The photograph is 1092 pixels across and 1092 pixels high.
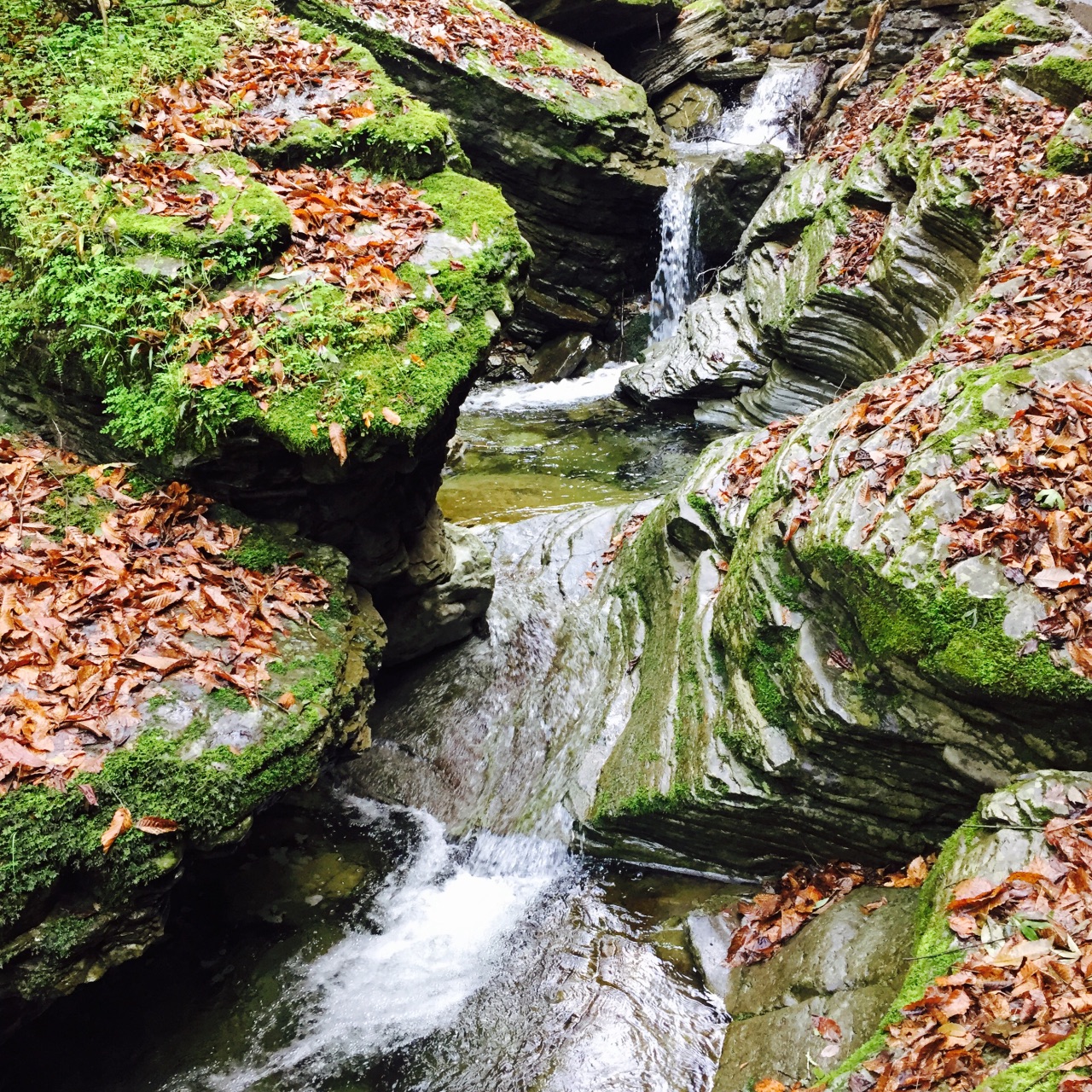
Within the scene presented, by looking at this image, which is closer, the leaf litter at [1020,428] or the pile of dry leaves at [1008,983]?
the pile of dry leaves at [1008,983]

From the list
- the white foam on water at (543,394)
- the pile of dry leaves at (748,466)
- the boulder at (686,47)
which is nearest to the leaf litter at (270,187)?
the pile of dry leaves at (748,466)

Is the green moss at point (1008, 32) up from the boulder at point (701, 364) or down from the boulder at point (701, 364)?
up

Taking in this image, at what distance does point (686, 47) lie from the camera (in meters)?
17.9

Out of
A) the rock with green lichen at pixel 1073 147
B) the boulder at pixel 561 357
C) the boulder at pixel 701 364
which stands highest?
the rock with green lichen at pixel 1073 147

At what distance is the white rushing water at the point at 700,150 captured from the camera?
15.1 m

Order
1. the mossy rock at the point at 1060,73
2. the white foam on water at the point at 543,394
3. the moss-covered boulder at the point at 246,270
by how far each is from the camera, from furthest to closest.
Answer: the white foam on water at the point at 543,394, the mossy rock at the point at 1060,73, the moss-covered boulder at the point at 246,270

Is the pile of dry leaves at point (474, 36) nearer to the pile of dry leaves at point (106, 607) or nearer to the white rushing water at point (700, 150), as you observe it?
the white rushing water at point (700, 150)

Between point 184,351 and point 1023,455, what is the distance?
15.6 ft

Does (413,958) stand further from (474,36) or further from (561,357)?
(474,36)

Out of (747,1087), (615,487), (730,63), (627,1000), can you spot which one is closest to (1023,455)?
(747,1087)

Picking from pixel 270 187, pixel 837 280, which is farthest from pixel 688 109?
pixel 270 187

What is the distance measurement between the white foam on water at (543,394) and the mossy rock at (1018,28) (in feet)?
25.4

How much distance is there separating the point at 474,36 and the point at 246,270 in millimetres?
11761

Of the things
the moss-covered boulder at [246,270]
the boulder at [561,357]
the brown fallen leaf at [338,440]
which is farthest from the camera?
the boulder at [561,357]
